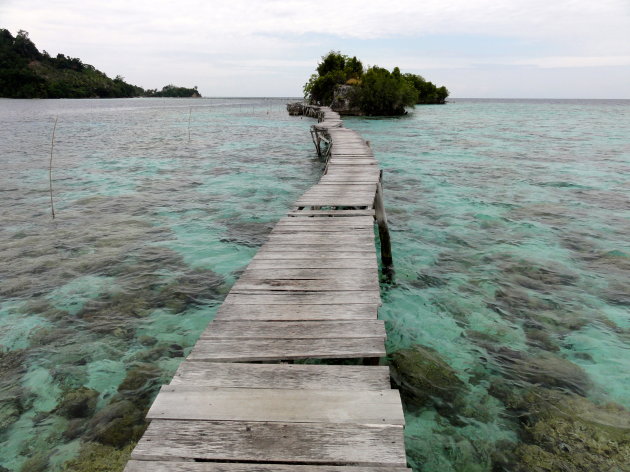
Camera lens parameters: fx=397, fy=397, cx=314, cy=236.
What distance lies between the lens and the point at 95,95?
541ft

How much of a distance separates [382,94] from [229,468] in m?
48.6

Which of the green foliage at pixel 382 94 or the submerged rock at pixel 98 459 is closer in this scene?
the submerged rock at pixel 98 459

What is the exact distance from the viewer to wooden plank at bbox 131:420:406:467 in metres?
2.27

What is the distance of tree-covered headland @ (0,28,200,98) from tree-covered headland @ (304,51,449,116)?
360 feet

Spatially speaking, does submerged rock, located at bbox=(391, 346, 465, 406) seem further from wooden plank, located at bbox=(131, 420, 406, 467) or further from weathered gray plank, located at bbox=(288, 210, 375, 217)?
weathered gray plank, located at bbox=(288, 210, 375, 217)

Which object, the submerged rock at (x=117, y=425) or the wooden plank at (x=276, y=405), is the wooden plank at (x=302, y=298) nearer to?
the wooden plank at (x=276, y=405)

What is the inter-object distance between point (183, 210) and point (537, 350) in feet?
31.6

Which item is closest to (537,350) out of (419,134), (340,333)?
(340,333)

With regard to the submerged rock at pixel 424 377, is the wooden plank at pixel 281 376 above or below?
above

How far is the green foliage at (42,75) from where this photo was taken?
122m

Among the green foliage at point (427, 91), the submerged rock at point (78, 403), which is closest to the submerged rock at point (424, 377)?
the submerged rock at point (78, 403)

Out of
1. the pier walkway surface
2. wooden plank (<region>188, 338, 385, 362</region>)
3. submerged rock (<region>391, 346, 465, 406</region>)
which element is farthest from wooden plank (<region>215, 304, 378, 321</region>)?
submerged rock (<region>391, 346, 465, 406</region>)

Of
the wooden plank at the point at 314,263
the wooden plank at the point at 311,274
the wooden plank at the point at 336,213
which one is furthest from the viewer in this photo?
the wooden plank at the point at 336,213

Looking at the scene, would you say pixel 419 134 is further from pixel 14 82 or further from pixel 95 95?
pixel 95 95
